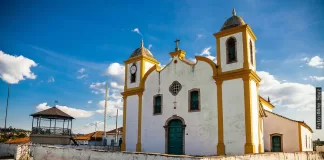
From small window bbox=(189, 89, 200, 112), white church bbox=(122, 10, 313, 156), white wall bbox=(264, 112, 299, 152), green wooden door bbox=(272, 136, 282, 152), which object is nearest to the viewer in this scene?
white church bbox=(122, 10, 313, 156)

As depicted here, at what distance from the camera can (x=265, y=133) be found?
68.4 feet

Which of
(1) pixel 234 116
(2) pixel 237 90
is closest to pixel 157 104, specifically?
(1) pixel 234 116

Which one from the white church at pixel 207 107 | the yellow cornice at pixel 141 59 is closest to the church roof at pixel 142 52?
the white church at pixel 207 107

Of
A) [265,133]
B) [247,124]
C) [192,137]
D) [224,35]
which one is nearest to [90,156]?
[192,137]

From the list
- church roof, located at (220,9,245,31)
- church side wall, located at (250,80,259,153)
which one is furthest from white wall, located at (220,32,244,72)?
church side wall, located at (250,80,259,153)

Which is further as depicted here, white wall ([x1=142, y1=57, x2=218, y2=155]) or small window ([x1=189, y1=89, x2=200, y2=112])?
small window ([x1=189, y1=89, x2=200, y2=112])

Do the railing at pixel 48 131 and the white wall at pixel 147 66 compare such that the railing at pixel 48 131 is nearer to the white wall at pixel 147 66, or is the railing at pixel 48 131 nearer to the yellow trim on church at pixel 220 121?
the white wall at pixel 147 66

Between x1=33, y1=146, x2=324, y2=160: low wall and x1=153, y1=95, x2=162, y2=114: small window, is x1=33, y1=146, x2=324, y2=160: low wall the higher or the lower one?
the lower one

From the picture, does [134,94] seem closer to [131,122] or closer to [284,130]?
[131,122]

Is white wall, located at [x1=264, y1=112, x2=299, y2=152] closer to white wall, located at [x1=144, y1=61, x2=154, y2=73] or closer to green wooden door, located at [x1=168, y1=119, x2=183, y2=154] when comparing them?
green wooden door, located at [x1=168, y1=119, x2=183, y2=154]

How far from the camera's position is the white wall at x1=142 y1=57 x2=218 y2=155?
17.7 metres

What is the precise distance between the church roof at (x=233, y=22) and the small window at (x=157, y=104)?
661 centimetres

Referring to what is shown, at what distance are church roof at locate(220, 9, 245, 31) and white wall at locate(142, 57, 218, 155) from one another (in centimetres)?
276

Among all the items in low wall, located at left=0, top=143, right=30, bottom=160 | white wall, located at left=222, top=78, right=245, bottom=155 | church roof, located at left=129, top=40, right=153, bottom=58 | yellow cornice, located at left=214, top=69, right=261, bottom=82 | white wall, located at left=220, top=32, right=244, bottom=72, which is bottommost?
low wall, located at left=0, top=143, right=30, bottom=160
